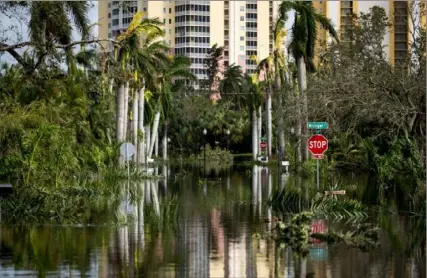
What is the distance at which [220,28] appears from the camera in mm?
131500

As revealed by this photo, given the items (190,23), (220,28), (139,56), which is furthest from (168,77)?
(220,28)

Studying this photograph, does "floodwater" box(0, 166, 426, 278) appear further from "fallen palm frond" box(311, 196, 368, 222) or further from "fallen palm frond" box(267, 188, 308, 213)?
"fallen palm frond" box(311, 196, 368, 222)

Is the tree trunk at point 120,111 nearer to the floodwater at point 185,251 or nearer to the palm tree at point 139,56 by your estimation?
the palm tree at point 139,56

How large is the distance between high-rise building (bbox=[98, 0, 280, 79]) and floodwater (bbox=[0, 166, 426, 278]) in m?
97.6

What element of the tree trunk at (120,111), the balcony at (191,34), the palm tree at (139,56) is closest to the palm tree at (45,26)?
the palm tree at (139,56)

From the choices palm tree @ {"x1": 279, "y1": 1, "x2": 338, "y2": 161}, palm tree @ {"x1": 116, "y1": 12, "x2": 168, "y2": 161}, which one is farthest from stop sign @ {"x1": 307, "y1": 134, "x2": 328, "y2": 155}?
palm tree @ {"x1": 279, "y1": 1, "x2": 338, "y2": 161}

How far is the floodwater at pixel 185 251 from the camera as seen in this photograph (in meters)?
14.5

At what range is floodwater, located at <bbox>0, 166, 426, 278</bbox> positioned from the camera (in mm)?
14486

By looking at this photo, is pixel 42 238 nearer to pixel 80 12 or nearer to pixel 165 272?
pixel 165 272

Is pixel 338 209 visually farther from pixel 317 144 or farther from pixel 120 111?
pixel 120 111

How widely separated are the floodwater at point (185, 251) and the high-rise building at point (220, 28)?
320 feet

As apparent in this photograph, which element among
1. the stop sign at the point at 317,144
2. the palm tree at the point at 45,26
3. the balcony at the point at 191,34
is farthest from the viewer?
the balcony at the point at 191,34

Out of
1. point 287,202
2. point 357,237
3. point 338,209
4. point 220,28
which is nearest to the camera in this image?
point 357,237

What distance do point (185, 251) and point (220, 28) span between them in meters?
116
